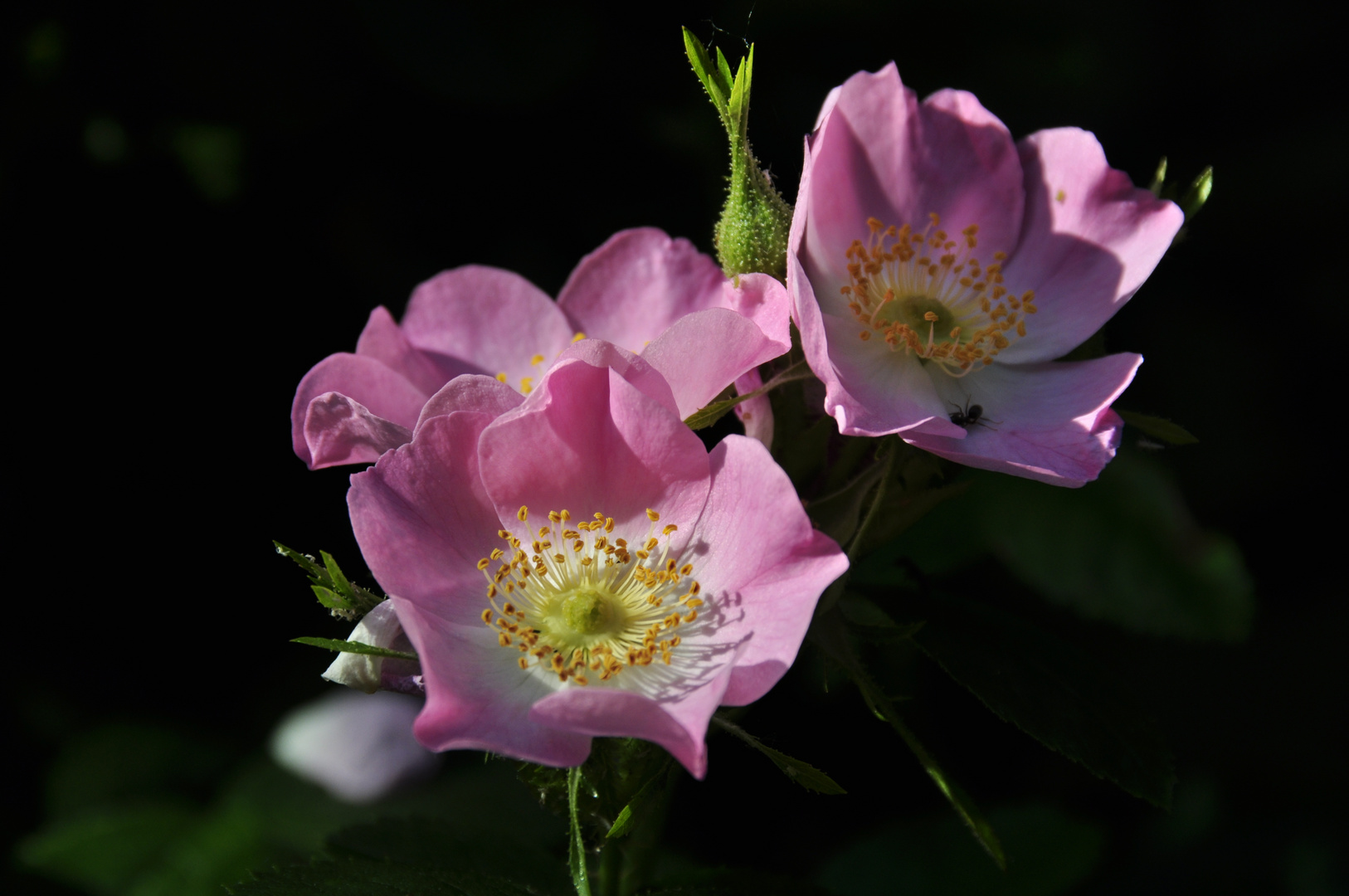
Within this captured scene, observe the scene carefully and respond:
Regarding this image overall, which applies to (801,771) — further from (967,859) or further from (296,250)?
(296,250)

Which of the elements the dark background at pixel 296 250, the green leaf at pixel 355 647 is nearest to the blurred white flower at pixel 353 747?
the dark background at pixel 296 250

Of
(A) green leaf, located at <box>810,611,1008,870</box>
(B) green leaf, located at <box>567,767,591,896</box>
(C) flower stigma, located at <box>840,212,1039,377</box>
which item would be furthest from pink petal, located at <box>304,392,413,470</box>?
(C) flower stigma, located at <box>840,212,1039,377</box>

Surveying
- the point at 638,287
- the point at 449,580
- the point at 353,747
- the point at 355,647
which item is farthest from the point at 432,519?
the point at 353,747

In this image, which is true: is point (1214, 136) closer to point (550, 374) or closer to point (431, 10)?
point (431, 10)

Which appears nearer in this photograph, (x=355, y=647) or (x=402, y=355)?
(x=355, y=647)

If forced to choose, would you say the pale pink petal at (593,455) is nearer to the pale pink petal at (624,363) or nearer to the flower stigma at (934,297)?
the pale pink petal at (624,363)

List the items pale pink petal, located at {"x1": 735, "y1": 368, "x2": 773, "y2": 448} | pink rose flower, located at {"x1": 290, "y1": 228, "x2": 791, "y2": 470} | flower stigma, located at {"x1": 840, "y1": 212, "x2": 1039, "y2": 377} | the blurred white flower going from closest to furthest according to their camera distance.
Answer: pale pink petal, located at {"x1": 735, "y1": 368, "x2": 773, "y2": 448} → pink rose flower, located at {"x1": 290, "y1": 228, "x2": 791, "y2": 470} → flower stigma, located at {"x1": 840, "y1": 212, "x2": 1039, "y2": 377} → the blurred white flower

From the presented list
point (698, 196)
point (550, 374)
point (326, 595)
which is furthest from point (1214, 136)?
point (326, 595)

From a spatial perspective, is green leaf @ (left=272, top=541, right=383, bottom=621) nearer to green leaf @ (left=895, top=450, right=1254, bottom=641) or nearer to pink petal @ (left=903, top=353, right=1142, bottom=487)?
pink petal @ (left=903, top=353, right=1142, bottom=487)
